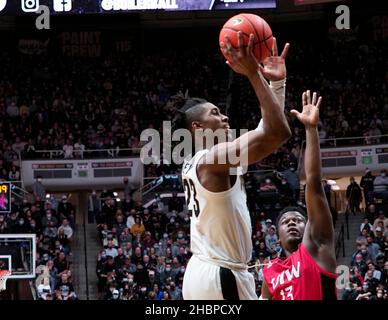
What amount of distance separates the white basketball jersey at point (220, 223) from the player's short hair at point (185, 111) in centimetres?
26

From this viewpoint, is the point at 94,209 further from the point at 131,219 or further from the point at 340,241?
the point at 340,241

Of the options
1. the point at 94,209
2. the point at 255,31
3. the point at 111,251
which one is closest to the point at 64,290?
the point at 111,251

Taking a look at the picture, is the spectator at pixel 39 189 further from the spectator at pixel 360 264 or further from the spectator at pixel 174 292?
the spectator at pixel 360 264

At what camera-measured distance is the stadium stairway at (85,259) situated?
19.3 m

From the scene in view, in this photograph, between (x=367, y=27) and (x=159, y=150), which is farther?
(x=367, y=27)

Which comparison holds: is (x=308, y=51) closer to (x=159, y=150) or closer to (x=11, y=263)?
(x=159, y=150)

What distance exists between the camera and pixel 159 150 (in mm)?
23812

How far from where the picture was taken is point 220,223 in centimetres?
503

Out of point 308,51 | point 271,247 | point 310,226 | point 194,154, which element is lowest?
point 271,247

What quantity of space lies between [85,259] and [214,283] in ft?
49.7
